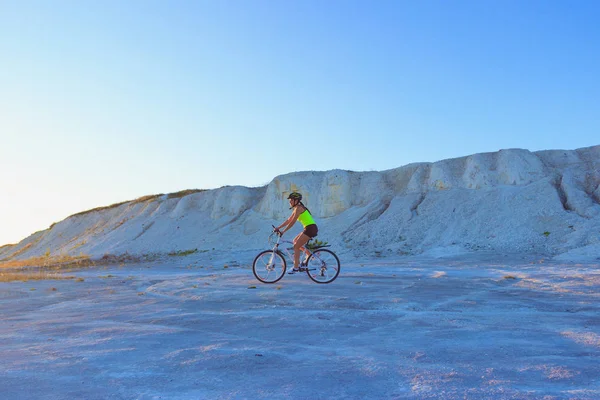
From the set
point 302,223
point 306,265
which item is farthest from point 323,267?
point 302,223

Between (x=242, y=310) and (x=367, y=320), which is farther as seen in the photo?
(x=242, y=310)

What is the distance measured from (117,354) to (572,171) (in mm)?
31421

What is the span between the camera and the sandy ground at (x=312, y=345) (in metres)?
3.93

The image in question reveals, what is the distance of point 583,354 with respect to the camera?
480 centimetres

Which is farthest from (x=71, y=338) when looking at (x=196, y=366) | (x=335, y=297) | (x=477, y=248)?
(x=477, y=248)

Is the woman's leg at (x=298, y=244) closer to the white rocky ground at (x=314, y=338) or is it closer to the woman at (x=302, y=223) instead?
the woman at (x=302, y=223)

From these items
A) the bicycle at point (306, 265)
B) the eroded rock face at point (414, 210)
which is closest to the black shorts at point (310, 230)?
the bicycle at point (306, 265)

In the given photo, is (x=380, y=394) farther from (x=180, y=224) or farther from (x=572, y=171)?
(x=180, y=224)

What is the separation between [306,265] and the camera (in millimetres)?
11242

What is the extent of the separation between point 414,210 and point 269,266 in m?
21.8

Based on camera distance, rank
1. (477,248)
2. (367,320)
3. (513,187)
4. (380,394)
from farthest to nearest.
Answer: (513,187) → (477,248) → (367,320) → (380,394)

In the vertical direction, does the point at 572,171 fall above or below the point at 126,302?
above

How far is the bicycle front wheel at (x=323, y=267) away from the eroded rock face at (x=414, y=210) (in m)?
15.1

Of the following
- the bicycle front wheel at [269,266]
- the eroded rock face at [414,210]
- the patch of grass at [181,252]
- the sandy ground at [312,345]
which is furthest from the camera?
the patch of grass at [181,252]
